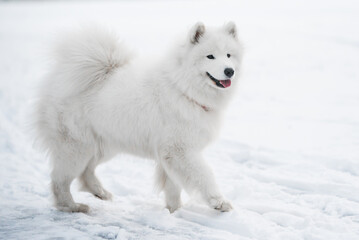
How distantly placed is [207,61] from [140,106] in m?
0.80

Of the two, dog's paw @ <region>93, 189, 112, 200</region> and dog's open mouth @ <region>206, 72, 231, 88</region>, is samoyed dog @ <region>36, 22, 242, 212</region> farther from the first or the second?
dog's paw @ <region>93, 189, 112, 200</region>

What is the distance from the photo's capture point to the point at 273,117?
6629 mm

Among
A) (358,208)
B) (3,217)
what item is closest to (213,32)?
(358,208)

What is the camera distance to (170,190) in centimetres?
405

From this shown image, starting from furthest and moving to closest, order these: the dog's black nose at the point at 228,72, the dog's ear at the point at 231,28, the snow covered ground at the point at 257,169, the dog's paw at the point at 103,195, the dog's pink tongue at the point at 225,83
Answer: the dog's paw at the point at 103,195 < the dog's ear at the point at 231,28 < the dog's pink tongue at the point at 225,83 < the dog's black nose at the point at 228,72 < the snow covered ground at the point at 257,169

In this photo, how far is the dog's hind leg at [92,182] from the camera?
443 cm

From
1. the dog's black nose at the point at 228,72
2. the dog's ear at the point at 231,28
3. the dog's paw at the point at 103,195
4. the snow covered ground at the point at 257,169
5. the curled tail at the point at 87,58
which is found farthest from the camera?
the dog's paw at the point at 103,195

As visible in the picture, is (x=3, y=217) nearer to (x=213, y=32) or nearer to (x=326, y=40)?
(x=213, y=32)

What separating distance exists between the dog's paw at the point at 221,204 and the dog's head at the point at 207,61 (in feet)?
3.02

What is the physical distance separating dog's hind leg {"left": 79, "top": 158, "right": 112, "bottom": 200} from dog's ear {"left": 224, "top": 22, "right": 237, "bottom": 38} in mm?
2091

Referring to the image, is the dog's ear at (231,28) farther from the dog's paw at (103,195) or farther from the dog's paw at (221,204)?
the dog's paw at (103,195)

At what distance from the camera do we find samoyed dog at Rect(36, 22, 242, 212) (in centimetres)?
364

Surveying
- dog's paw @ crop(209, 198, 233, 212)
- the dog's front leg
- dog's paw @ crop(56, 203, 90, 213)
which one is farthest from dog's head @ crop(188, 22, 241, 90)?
dog's paw @ crop(56, 203, 90, 213)

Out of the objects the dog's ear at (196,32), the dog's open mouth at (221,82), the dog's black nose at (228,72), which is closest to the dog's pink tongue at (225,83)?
the dog's open mouth at (221,82)
